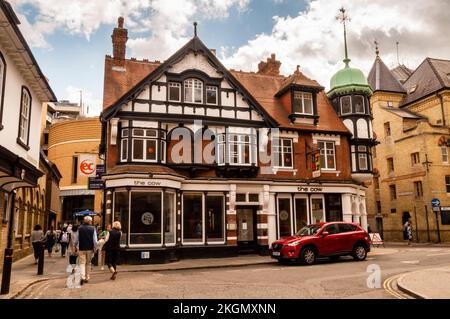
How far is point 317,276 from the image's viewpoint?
12992 mm

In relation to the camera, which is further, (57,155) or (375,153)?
(57,155)

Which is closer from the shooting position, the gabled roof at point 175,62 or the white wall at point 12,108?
the white wall at point 12,108

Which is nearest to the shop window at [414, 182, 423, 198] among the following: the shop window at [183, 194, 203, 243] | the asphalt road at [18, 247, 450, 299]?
the asphalt road at [18, 247, 450, 299]

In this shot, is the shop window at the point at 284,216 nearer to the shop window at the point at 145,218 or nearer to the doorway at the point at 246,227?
the doorway at the point at 246,227

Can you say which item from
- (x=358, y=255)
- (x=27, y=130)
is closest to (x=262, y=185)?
(x=358, y=255)

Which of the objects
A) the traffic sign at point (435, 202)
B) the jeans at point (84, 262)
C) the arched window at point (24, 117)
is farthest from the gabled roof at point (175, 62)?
the traffic sign at point (435, 202)

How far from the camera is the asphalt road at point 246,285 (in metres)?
9.78

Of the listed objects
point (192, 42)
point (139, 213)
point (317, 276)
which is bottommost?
point (317, 276)

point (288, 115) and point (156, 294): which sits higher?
point (288, 115)

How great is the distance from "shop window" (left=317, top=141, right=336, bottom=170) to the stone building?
1498 centimetres

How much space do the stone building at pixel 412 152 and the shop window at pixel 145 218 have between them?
25726 mm

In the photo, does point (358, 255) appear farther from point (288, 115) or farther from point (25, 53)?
point (25, 53)
